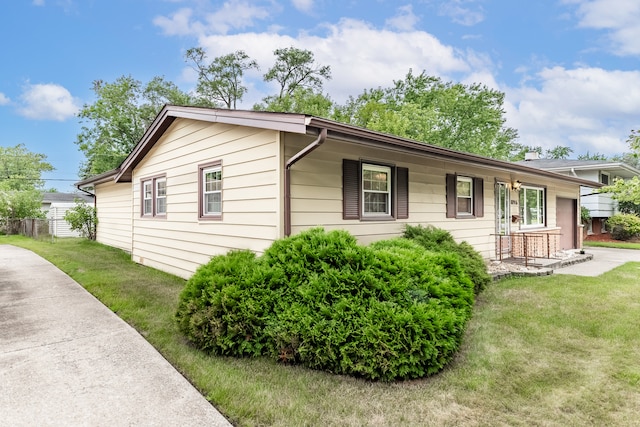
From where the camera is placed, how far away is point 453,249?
6.05 m

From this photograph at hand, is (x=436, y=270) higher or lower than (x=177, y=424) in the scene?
higher

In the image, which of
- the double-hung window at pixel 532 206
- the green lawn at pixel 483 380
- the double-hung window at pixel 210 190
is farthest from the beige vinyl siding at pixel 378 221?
the green lawn at pixel 483 380

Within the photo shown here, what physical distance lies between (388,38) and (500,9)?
7376 mm

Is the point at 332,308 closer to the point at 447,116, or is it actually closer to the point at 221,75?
the point at 447,116

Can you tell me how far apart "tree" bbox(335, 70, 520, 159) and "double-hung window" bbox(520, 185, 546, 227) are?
10840 millimetres

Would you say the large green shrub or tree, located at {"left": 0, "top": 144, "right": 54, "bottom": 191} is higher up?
tree, located at {"left": 0, "top": 144, "right": 54, "bottom": 191}

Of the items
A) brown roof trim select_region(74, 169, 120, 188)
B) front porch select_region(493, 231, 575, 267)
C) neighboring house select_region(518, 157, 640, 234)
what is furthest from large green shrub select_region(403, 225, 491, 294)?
neighboring house select_region(518, 157, 640, 234)

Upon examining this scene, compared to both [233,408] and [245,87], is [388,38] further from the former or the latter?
[233,408]

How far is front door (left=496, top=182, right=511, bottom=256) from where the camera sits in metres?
9.42

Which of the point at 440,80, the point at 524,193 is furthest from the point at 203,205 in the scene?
the point at 440,80

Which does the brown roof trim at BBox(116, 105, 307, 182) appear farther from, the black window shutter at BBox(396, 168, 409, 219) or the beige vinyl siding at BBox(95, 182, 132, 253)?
the black window shutter at BBox(396, 168, 409, 219)

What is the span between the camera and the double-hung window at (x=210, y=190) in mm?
6430

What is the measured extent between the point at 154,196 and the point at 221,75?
18425 millimetres

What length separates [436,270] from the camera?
3.84 m
